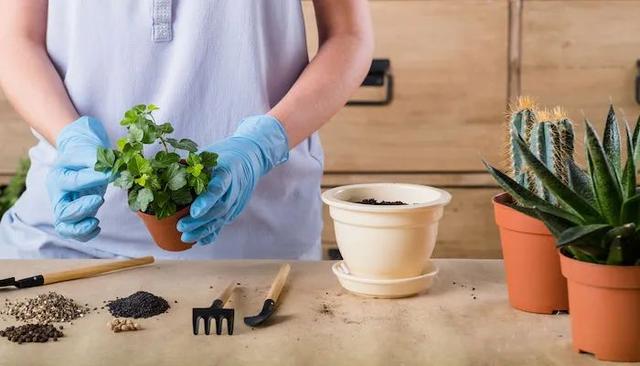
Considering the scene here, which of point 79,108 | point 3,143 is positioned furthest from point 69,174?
point 3,143

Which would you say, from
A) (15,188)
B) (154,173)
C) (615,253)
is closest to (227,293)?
(154,173)

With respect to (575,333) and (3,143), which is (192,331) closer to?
(575,333)

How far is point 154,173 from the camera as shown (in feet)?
4.14

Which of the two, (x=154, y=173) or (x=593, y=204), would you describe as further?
(x=154, y=173)

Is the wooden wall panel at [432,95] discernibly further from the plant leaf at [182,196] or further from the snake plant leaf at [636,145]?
the snake plant leaf at [636,145]

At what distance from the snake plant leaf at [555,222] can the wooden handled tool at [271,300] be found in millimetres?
362

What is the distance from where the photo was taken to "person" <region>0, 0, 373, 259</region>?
1.69 metres

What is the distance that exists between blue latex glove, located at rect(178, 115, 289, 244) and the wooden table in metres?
0.09

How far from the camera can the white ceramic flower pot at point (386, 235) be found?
4.19 feet

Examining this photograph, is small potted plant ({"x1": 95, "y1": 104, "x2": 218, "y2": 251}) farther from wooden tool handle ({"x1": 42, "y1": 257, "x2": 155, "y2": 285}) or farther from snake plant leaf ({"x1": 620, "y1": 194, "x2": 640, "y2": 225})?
snake plant leaf ({"x1": 620, "y1": 194, "x2": 640, "y2": 225})

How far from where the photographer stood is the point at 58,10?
5.69 feet

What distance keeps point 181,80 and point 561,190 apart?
825 mm

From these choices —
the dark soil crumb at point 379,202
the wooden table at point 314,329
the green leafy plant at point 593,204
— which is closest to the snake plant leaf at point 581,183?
the green leafy plant at point 593,204

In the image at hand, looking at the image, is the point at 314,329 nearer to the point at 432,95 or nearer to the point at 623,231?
the point at 623,231
